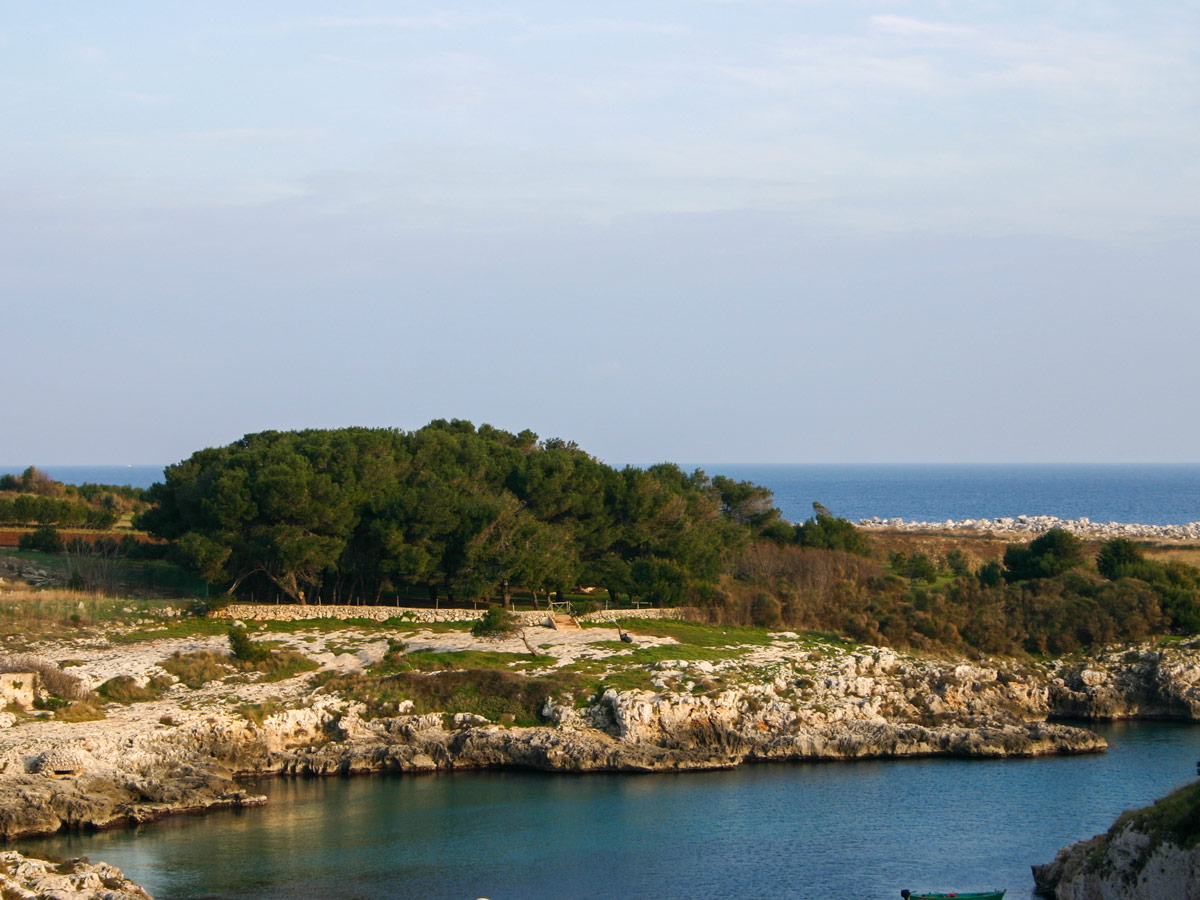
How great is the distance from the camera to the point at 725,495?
77625 millimetres

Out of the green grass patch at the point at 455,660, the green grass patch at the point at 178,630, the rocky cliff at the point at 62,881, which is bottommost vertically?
the rocky cliff at the point at 62,881

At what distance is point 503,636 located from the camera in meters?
48.1

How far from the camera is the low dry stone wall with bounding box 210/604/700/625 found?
166 feet

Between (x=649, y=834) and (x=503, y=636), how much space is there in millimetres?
17421

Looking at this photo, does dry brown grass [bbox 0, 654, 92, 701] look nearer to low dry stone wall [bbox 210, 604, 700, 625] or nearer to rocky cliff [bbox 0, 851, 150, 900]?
low dry stone wall [bbox 210, 604, 700, 625]

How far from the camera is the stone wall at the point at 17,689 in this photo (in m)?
37.4

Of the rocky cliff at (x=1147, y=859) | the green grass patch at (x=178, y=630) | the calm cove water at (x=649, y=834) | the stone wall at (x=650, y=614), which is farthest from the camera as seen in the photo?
the stone wall at (x=650, y=614)

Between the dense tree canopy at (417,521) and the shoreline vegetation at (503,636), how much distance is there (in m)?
0.16

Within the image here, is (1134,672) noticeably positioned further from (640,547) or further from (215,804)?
(215,804)

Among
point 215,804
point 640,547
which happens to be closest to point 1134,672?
point 640,547

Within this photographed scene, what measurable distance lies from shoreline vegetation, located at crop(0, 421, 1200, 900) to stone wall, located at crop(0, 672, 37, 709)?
44cm

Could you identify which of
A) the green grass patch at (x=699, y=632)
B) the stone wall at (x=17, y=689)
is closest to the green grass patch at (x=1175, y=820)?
the green grass patch at (x=699, y=632)

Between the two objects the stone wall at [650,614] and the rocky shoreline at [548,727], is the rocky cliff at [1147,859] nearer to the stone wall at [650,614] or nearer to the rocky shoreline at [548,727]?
the rocky shoreline at [548,727]

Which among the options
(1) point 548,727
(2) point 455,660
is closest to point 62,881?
(1) point 548,727
